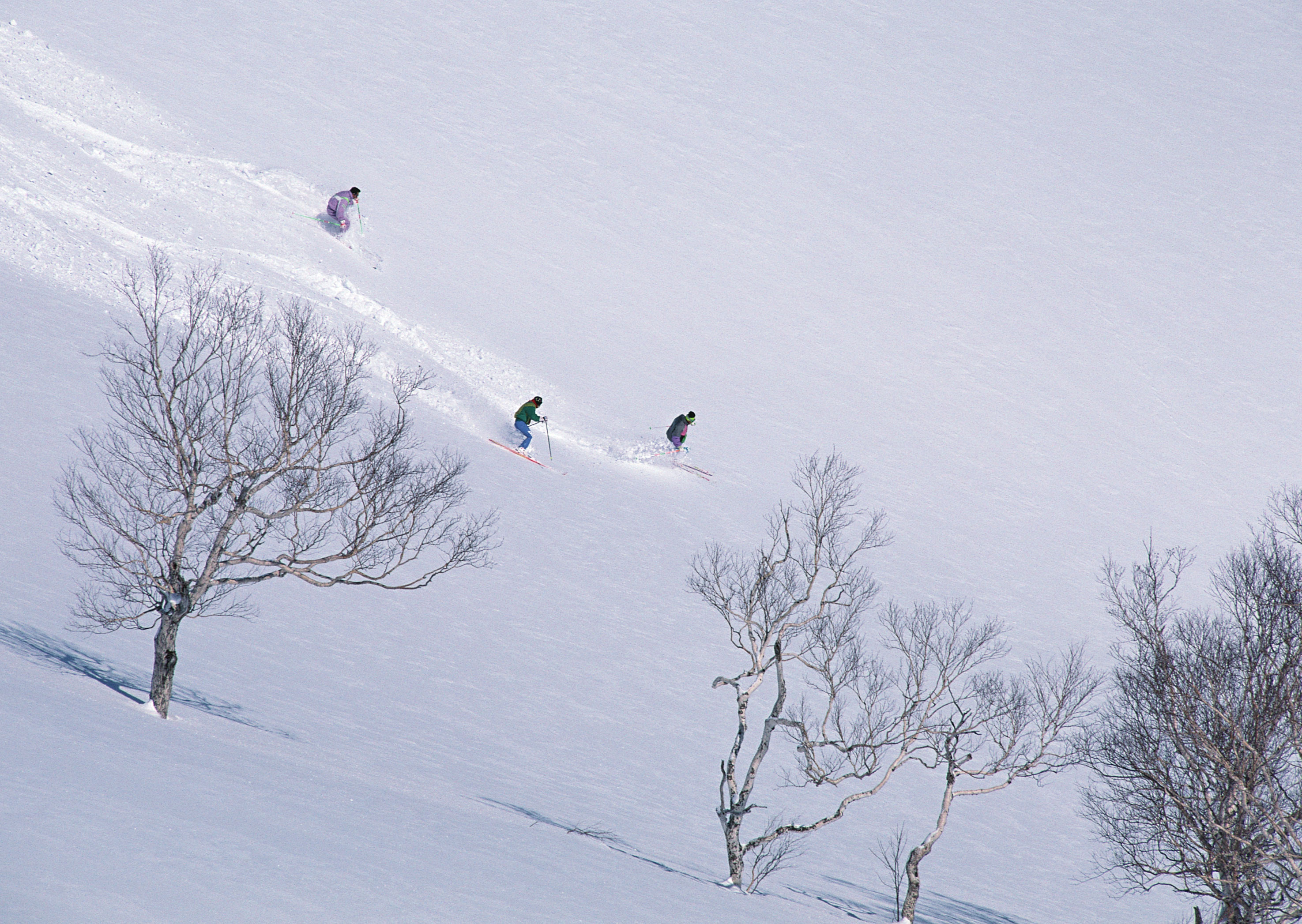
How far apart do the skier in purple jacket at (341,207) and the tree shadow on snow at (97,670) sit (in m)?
24.3

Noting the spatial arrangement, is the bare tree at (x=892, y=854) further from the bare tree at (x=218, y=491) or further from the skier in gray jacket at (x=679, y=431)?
the skier in gray jacket at (x=679, y=431)

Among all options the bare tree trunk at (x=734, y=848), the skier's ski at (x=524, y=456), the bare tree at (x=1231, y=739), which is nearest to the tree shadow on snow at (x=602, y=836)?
the bare tree trunk at (x=734, y=848)

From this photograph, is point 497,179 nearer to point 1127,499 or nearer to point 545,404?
point 545,404

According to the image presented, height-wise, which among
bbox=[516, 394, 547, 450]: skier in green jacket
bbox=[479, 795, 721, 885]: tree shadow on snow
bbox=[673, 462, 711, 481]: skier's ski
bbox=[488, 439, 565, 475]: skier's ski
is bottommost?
bbox=[479, 795, 721, 885]: tree shadow on snow

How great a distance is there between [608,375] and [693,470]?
574cm

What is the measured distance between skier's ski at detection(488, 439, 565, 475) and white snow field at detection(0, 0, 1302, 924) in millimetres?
424

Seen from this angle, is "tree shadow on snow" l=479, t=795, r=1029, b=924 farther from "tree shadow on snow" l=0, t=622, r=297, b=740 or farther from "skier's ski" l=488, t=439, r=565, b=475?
"skier's ski" l=488, t=439, r=565, b=475

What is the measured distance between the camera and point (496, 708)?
17.8 meters

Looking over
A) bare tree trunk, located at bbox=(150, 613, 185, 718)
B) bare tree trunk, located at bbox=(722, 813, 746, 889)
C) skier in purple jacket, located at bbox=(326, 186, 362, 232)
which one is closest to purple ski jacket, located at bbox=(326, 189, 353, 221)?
skier in purple jacket, located at bbox=(326, 186, 362, 232)

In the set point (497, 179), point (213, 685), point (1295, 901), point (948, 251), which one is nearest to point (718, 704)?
point (213, 685)

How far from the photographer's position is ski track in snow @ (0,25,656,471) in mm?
27625

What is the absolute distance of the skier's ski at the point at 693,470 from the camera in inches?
1214

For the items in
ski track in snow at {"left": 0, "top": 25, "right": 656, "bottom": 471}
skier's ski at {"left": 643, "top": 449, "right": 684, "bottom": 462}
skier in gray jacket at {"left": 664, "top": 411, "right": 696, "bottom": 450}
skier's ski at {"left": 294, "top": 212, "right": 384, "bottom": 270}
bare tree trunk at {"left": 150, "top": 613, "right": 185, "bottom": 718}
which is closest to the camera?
bare tree trunk at {"left": 150, "top": 613, "right": 185, "bottom": 718}

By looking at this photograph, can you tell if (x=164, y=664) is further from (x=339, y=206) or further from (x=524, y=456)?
(x=339, y=206)
